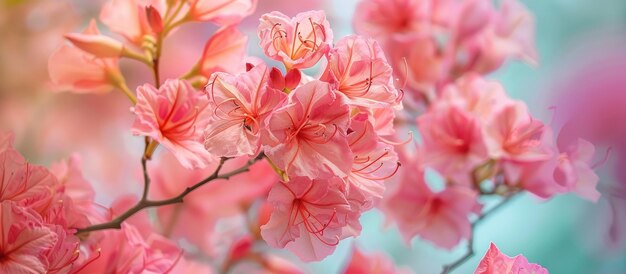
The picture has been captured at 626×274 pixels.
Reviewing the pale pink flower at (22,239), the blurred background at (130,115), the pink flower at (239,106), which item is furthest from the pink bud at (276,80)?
the blurred background at (130,115)

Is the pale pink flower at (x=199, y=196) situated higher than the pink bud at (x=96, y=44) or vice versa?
the pink bud at (x=96, y=44)

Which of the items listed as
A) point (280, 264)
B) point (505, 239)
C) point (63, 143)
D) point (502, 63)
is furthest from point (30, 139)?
point (505, 239)

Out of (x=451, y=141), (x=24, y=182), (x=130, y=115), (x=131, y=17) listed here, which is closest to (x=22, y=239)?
(x=24, y=182)

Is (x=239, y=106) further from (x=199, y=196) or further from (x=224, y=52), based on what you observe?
(x=199, y=196)

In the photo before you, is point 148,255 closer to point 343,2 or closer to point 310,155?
point 310,155

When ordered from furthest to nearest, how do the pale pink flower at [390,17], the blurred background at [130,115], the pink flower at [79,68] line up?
the blurred background at [130,115] → the pale pink flower at [390,17] → the pink flower at [79,68]

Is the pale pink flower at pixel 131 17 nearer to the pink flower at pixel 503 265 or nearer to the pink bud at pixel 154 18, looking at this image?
the pink bud at pixel 154 18

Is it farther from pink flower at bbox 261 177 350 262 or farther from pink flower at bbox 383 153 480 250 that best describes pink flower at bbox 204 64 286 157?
pink flower at bbox 383 153 480 250
